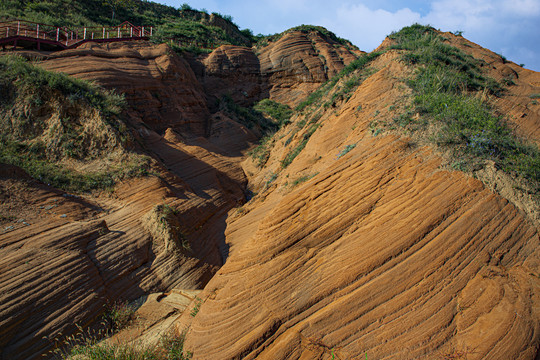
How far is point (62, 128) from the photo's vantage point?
10727 mm

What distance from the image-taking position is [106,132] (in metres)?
11.0

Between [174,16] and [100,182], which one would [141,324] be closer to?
Answer: [100,182]

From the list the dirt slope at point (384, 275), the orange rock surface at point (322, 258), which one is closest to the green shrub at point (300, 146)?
the orange rock surface at point (322, 258)

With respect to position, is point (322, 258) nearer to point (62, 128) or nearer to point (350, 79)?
point (350, 79)

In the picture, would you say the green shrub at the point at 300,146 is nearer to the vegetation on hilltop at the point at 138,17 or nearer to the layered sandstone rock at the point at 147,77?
the layered sandstone rock at the point at 147,77

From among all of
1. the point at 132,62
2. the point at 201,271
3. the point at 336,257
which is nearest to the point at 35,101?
the point at 132,62

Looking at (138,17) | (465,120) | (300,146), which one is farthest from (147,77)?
(138,17)

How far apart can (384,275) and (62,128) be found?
1128 centimetres

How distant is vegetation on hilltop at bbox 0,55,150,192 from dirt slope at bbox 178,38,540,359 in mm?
6618

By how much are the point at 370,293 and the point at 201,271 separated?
5404 millimetres

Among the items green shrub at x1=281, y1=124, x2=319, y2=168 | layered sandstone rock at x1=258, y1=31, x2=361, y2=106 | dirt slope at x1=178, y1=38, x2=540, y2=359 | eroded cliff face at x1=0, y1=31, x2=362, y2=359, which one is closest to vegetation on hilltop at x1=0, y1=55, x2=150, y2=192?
eroded cliff face at x1=0, y1=31, x2=362, y2=359

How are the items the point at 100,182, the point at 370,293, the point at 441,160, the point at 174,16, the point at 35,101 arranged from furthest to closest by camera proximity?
the point at 174,16 < the point at 35,101 < the point at 100,182 < the point at 441,160 < the point at 370,293

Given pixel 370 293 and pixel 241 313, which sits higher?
pixel 370 293

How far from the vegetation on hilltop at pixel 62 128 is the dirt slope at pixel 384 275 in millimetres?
6618
